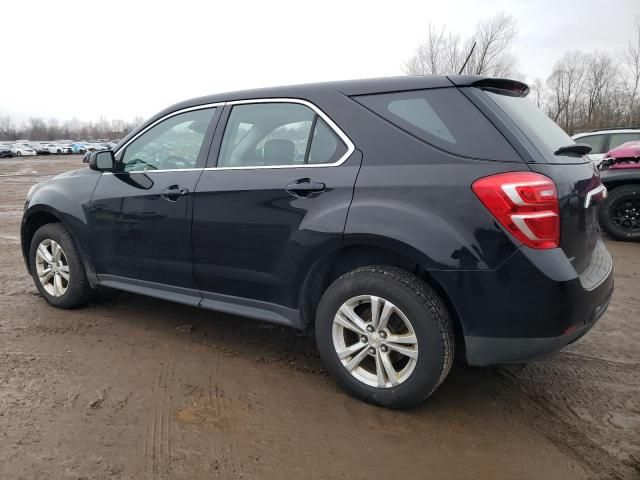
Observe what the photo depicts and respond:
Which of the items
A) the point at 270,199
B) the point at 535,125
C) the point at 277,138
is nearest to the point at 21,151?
the point at 277,138

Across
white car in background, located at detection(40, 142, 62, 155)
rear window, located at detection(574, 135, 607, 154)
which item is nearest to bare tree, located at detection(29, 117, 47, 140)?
white car in background, located at detection(40, 142, 62, 155)

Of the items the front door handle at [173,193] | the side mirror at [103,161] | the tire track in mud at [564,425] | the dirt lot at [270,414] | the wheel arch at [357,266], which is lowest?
the tire track in mud at [564,425]

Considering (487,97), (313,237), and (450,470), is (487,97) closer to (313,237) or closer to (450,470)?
(313,237)

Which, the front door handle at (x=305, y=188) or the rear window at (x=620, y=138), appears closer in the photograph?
the front door handle at (x=305, y=188)

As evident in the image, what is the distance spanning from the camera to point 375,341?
2.61m

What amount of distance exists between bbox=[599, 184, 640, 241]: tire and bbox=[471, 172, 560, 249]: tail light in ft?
18.5

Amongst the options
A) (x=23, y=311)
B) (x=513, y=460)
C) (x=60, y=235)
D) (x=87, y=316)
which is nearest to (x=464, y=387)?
(x=513, y=460)

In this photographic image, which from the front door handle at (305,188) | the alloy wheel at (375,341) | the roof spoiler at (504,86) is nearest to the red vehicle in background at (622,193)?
the roof spoiler at (504,86)

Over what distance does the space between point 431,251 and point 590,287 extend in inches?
31.6

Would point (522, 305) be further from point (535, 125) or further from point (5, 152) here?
point (5, 152)

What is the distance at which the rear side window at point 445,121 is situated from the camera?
237 centimetres

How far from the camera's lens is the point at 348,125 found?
2.74 metres

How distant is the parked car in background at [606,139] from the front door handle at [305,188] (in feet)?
26.7

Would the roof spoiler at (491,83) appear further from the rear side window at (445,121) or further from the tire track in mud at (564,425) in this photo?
the tire track in mud at (564,425)
